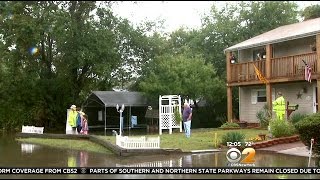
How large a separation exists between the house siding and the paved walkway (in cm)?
819

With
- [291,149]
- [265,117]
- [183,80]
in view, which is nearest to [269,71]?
[265,117]

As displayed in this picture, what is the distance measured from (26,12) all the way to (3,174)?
26070 mm

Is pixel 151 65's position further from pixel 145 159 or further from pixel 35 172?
pixel 35 172

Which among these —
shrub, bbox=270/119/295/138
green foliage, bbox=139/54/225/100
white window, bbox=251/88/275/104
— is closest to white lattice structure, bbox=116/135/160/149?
shrub, bbox=270/119/295/138

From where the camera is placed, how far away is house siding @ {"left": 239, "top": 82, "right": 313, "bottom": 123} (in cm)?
2455

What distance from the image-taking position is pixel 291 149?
51.2 ft

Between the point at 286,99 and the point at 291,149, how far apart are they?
1127 centimetres

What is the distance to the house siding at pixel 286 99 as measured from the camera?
80.5 feet

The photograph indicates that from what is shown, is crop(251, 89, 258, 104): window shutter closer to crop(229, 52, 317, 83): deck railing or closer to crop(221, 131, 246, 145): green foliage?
crop(229, 52, 317, 83): deck railing

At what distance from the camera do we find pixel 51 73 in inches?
1446

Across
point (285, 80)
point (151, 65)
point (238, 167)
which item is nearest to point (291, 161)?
point (238, 167)

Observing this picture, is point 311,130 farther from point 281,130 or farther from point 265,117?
point 265,117

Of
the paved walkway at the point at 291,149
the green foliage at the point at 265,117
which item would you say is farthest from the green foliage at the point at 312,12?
the paved walkway at the point at 291,149

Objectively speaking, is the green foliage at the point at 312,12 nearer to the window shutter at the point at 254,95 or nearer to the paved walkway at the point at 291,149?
the window shutter at the point at 254,95
